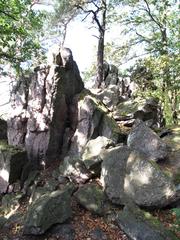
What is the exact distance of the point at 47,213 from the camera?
10.1m

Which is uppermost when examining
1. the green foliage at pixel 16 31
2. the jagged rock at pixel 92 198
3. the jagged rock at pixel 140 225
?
the green foliage at pixel 16 31

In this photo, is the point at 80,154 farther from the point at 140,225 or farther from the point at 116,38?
the point at 116,38

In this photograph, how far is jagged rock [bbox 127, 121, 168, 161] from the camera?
1214 cm

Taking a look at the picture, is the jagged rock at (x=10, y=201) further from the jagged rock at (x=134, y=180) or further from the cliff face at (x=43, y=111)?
the jagged rock at (x=134, y=180)

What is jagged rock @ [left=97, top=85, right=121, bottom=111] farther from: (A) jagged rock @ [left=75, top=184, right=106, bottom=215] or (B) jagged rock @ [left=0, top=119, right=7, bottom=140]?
(A) jagged rock @ [left=75, top=184, right=106, bottom=215]

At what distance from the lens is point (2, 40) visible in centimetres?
1516

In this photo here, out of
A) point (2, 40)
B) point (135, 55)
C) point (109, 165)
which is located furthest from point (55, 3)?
point (109, 165)

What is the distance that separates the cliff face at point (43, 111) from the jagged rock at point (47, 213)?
4.22m

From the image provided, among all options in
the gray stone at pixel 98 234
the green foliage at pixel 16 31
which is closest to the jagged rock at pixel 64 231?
the gray stone at pixel 98 234

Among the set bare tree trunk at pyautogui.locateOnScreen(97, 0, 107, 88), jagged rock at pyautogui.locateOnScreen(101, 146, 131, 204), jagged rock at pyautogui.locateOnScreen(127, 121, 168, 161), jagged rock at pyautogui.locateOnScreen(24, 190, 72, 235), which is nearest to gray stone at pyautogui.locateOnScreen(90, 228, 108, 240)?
jagged rock at pyautogui.locateOnScreen(24, 190, 72, 235)

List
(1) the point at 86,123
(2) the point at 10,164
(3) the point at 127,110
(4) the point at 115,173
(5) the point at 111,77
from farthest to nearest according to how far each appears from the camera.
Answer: (5) the point at 111,77
(3) the point at 127,110
(1) the point at 86,123
(2) the point at 10,164
(4) the point at 115,173

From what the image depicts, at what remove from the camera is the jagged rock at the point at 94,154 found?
39.7ft

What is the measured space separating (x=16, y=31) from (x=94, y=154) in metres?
7.07

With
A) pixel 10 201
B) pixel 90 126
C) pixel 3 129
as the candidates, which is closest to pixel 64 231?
pixel 10 201
